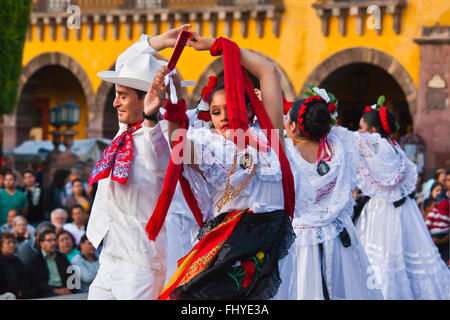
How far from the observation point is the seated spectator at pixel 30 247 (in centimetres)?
793

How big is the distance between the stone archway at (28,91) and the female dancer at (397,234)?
16.0 metres

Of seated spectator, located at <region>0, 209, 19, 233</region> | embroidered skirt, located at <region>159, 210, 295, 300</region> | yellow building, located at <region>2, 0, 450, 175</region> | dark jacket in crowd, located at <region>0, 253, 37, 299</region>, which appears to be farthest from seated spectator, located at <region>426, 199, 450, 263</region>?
yellow building, located at <region>2, 0, 450, 175</region>

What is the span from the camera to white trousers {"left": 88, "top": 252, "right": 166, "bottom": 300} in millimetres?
4148

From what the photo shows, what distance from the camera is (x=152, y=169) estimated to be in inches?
161

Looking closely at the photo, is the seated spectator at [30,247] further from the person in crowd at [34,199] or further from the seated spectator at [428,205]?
the seated spectator at [428,205]

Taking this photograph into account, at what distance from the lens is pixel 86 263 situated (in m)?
8.06

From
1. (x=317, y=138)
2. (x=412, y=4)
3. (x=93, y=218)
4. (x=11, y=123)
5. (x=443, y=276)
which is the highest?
(x=412, y=4)

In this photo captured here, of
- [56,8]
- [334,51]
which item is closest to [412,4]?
[334,51]

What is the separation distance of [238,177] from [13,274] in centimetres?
444

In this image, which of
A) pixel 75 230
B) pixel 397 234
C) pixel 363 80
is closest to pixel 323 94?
pixel 397 234

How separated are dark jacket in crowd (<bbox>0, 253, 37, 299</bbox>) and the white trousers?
3.56 meters

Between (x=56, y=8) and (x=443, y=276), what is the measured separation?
18275mm

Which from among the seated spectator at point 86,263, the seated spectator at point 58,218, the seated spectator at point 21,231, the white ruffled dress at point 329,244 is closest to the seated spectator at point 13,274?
the seated spectator at point 86,263

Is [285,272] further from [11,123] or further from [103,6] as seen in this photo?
[11,123]
